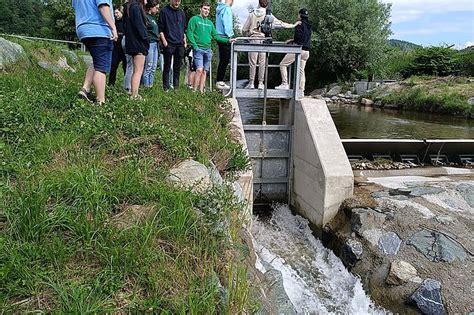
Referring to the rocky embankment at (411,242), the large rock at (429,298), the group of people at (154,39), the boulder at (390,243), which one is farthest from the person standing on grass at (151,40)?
the large rock at (429,298)

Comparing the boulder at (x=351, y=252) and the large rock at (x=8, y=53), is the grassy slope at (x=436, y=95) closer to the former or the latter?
the boulder at (x=351, y=252)

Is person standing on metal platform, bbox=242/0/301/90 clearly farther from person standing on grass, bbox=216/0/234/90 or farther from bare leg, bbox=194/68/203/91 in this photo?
bare leg, bbox=194/68/203/91

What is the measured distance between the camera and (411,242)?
222 inches

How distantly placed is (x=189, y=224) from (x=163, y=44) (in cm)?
526

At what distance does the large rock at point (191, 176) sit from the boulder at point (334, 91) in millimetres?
26325

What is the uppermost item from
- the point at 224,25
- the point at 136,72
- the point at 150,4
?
the point at 150,4

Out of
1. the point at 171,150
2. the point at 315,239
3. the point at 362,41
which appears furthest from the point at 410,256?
the point at 362,41

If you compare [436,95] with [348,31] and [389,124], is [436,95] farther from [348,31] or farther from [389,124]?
[348,31]

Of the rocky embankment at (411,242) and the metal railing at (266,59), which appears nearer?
the rocky embankment at (411,242)

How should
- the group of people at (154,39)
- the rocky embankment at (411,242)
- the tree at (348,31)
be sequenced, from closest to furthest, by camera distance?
the group of people at (154,39)
the rocky embankment at (411,242)
the tree at (348,31)

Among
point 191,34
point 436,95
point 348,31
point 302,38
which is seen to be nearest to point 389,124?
point 436,95

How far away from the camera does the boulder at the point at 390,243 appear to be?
5605 mm

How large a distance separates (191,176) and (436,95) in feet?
70.1

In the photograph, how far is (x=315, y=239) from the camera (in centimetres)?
695
